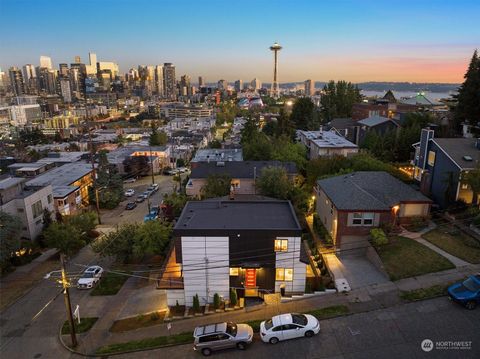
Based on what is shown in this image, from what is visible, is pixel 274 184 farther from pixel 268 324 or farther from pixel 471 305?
pixel 471 305

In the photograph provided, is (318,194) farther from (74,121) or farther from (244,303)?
(74,121)

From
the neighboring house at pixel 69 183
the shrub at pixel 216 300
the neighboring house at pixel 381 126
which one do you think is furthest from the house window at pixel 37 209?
the neighboring house at pixel 381 126

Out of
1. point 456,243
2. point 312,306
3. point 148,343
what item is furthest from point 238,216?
point 456,243

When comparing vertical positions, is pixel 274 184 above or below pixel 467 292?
above

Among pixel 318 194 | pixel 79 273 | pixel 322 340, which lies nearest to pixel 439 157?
pixel 318 194

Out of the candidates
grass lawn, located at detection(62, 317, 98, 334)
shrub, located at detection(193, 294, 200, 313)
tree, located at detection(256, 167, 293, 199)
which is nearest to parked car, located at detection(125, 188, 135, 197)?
tree, located at detection(256, 167, 293, 199)
